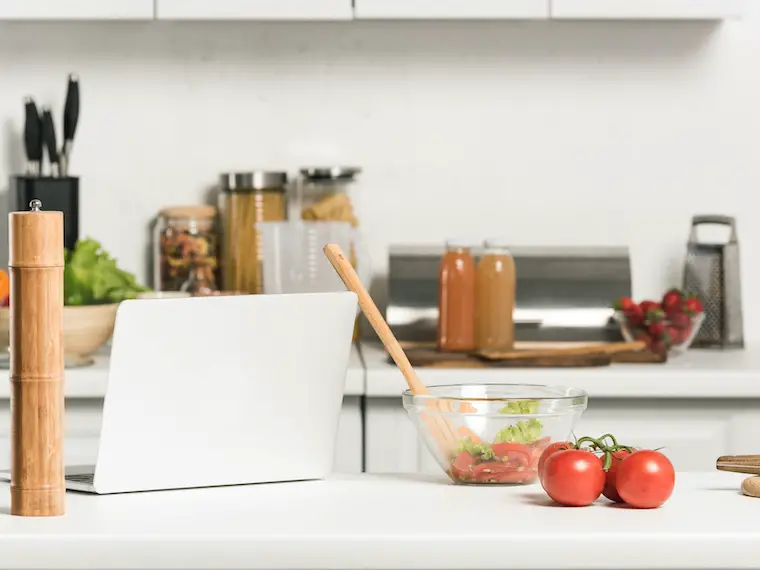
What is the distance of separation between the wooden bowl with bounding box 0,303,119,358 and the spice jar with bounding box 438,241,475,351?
2.06ft

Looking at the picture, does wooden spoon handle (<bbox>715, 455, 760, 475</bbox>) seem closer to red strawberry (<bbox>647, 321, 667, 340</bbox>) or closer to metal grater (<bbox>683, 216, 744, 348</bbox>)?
red strawberry (<bbox>647, 321, 667, 340</bbox>)

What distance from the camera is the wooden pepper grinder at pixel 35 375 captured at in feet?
3.51

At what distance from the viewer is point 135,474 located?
1.17 meters

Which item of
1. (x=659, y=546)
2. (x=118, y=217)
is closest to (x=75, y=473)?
(x=659, y=546)

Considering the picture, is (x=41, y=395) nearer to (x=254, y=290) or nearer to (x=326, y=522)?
(x=326, y=522)

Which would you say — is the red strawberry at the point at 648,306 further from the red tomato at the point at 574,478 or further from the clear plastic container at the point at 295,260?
the red tomato at the point at 574,478

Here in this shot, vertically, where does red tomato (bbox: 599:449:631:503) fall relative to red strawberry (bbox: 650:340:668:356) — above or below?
below

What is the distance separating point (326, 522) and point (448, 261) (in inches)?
49.6

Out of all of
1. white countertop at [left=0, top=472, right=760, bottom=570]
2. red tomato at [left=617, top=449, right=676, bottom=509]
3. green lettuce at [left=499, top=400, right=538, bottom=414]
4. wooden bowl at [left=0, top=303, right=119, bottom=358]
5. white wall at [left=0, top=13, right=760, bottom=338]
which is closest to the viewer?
white countertop at [left=0, top=472, right=760, bottom=570]

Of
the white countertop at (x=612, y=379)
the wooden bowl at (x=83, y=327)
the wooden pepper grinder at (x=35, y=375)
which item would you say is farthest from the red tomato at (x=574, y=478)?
the wooden bowl at (x=83, y=327)

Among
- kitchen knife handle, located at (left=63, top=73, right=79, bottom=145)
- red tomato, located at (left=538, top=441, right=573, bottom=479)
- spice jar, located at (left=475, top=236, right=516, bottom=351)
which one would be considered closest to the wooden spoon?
red tomato, located at (left=538, top=441, right=573, bottom=479)
